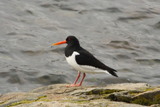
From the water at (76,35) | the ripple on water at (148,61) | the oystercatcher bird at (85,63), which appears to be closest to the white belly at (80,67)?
the oystercatcher bird at (85,63)

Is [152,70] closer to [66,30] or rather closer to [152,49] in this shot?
[152,49]

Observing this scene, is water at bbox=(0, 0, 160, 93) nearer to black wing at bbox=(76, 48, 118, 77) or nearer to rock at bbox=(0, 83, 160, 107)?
black wing at bbox=(76, 48, 118, 77)

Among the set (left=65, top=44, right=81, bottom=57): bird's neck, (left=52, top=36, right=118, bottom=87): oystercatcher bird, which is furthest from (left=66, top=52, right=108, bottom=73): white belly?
(left=65, top=44, right=81, bottom=57): bird's neck

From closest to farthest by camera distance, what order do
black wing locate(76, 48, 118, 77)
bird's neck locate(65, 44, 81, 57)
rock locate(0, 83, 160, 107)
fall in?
rock locate(0, 83, 160, 107), black wing locate(76, 48, 118, 77), bird's neck locate(65, 44, 81, 57)

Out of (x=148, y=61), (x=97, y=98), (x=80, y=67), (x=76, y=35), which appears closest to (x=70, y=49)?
(x=80, y=67)

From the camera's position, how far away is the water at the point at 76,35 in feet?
50.8

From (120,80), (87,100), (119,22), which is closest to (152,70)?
(120,80)

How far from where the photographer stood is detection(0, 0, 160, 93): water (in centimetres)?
1549

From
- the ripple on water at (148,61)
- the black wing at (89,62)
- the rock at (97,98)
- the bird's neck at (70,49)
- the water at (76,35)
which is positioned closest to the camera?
the rock at (97,98)

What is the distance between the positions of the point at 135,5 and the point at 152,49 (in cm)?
471

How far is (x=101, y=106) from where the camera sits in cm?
735

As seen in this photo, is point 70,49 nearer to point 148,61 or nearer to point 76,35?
point 148,61

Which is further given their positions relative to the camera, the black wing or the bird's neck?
the bird's neck

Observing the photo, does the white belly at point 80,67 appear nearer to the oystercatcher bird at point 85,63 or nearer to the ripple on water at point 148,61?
the oystercatcher bird at point 85,63
